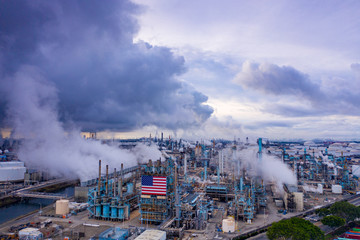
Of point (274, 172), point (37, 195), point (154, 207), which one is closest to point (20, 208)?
point (37, 195)

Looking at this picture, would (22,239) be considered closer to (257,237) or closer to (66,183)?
(257,237)

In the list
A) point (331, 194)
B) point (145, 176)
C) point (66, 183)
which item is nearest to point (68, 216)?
point (145, 176)

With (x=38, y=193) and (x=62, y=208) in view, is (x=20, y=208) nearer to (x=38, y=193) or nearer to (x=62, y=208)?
(x=38, y=193)

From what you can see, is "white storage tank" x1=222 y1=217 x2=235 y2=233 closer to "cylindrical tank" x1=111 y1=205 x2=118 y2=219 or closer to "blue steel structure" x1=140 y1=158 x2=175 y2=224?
"blue steel structure" x1=140 y1=158 x2=175 y2=224

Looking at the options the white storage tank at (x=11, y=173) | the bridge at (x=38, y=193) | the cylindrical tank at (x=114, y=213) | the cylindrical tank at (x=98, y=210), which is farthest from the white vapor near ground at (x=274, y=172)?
the white storage tank at (x=11, y=173)

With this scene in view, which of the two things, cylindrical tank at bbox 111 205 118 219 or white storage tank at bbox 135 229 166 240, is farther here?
cylindrical tank at bbox 111 205 118 219

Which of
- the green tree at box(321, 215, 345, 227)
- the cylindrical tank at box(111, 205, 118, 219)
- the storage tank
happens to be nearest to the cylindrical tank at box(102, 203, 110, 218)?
the cylindrical tank at box(111, 205, 118, 219)
